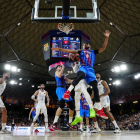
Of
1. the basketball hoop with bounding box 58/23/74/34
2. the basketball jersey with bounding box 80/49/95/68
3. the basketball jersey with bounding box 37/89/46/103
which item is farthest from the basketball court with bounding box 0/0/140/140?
the basketball jersey with bounding box 80/49/95/68

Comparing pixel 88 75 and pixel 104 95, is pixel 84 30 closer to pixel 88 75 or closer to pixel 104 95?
pixel 104 95

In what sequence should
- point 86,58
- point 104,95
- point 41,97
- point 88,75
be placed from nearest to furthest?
point 88,75
point 86,58
point 104,95
point 41,97

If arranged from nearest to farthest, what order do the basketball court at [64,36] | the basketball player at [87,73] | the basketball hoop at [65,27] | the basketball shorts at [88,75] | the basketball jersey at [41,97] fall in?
the basketball player at [87,73] < the basketball shorts at [88,75] < the basketball jersey at [41,97] < the basketball hoop at [65,27] < the basketball court at [64,36]

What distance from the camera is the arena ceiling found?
16594 mm

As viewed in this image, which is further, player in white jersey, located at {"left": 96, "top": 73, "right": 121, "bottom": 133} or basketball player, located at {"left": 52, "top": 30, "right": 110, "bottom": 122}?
player in white jersey, located at {"left": 96, "top": 73, "right": 121, "bottom": 133}

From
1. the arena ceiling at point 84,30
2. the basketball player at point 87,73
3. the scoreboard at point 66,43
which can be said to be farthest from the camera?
the arena ceiling at point 84,30

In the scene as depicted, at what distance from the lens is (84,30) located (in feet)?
68.2

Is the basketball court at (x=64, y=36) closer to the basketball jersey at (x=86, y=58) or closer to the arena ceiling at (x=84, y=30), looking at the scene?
the arena ceiling at (x=84, y=30)

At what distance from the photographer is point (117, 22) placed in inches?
722

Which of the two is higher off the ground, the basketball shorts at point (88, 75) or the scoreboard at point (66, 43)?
the scoreboard at point (66, 43)

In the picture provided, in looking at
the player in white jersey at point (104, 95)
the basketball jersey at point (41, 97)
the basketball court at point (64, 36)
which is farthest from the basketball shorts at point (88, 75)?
the basketball court at point (64, 36)

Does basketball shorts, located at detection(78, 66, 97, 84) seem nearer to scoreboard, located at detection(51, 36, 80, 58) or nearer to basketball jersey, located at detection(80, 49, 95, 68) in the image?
basketball jersey, located at detection(80, 49, 95, 68)

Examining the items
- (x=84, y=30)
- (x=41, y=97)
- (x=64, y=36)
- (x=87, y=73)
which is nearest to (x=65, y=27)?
(x=64, y=36)

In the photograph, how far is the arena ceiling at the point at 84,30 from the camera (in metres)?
16.6
